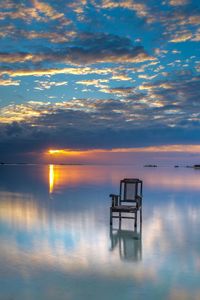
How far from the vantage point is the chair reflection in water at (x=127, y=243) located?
6.43 m

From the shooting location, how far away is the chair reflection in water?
643 centimetres

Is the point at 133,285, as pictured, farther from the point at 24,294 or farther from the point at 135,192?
the point at 135,192

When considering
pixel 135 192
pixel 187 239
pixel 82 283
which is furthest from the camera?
pixel 135 192

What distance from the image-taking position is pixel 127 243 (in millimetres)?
7484

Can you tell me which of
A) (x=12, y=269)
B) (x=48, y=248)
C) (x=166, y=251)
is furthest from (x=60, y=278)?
(x=166, y=251)

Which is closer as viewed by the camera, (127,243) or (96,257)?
(96,257)

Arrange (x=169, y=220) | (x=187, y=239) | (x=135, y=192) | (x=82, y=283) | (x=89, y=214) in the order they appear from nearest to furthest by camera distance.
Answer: (x=82, y=283) → (x=187, y=239) → (x=135, y=192) → (x=169, y=220) → (x=89, y=214)

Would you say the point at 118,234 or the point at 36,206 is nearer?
the point at 118,234

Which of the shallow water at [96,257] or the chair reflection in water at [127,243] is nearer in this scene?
the shallow water at [96,257]

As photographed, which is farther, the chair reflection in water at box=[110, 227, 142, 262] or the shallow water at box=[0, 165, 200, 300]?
the chair reflection in water at box=[110, 227, 142, 262]

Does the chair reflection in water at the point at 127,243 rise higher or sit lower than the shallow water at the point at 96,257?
lower

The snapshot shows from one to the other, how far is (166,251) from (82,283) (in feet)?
7.83

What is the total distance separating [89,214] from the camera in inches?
453

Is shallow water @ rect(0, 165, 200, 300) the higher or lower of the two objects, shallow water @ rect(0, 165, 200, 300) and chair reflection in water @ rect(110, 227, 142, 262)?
the higher
